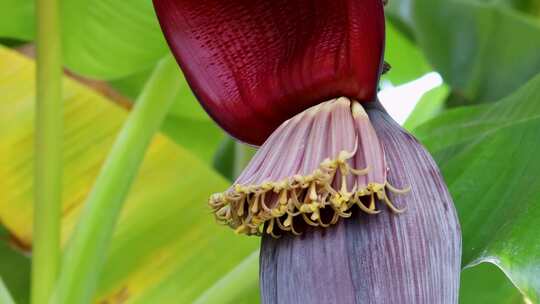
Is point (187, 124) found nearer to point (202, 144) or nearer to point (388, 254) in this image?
point (202, 144)

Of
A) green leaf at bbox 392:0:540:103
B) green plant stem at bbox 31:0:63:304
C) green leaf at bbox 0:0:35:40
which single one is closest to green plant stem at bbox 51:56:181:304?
green plant stem at bbox 31:0:63:304

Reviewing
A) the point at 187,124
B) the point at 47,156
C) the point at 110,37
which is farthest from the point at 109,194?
the point at 187,124

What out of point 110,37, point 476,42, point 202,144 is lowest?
point 202,144

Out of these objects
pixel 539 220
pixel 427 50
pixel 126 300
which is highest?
pixel 539 220

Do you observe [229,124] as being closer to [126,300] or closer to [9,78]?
[126,300]

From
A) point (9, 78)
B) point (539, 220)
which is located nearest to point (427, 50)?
point (9, 78)

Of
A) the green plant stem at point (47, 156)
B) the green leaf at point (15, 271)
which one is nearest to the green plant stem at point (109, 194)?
the green plant stem at point (47, 156)

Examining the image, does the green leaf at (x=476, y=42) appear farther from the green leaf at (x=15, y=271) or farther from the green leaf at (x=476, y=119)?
the green leaf at (x=15, y=271)
